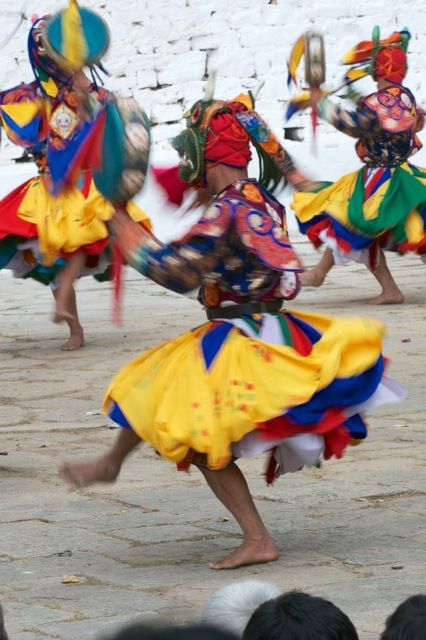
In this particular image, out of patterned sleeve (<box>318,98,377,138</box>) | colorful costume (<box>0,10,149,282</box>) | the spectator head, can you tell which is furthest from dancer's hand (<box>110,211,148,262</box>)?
patterned sleeve (<box>318,98,377,138</box>)

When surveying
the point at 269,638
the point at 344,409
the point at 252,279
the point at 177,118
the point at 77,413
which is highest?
the point at 269,638

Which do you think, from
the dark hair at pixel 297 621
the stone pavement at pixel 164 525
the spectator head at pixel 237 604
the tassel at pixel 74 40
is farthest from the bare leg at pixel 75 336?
the dark hair at pixel 297 621

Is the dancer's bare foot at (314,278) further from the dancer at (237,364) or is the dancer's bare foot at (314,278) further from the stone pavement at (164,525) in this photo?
the dancer at (237,364)

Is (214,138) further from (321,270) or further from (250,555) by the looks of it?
(321,270)

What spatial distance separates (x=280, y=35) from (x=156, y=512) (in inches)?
486

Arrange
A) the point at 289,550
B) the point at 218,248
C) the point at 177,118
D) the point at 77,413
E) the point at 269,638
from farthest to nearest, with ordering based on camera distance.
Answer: the point at 177,118 < the point at 77,413 < the point at 289,550 < the point at 218,248 < the point at 269,638

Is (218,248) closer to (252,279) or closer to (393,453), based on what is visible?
(252,279)

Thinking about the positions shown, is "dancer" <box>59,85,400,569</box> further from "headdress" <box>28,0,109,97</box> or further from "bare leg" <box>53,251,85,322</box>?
"bare leg" <box>53,251,85,322</box>

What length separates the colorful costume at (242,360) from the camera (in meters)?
4.24

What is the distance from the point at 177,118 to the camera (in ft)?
52.6

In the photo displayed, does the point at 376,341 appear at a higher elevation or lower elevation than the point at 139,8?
higher

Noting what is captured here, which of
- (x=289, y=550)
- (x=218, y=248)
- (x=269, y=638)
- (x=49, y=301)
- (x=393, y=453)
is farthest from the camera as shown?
(x=49, y=301)

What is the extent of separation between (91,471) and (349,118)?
4.89 m

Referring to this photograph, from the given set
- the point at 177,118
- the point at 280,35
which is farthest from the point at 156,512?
the point at 280,35
